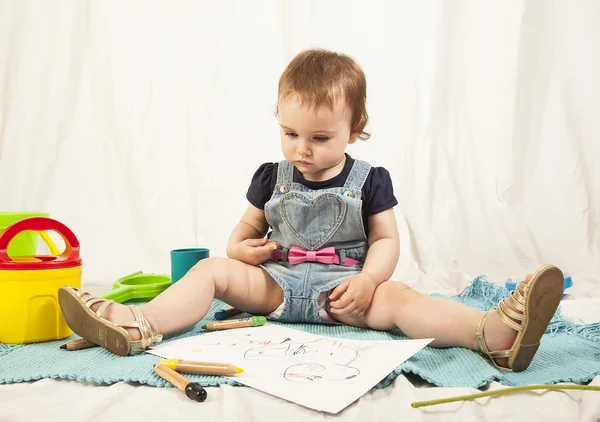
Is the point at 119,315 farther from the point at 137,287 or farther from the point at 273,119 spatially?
the point at 273,119

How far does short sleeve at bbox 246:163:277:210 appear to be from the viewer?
1.31 meters

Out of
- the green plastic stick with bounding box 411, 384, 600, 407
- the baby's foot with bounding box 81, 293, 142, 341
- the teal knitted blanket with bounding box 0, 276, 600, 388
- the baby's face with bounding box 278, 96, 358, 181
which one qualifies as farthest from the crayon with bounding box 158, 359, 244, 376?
the baby's face with bounding box 278, 96, 358, 181

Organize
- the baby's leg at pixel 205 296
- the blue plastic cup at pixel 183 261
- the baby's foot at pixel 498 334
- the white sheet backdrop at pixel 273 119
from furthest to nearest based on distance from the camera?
the white sheet backdrop at pixel 273 119 < the blue plastic cup at pixel 183 261 < the baby's leg at pixel 205 296 < the baby's foot at pixel 498 334

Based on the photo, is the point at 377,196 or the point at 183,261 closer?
the point at 377,196

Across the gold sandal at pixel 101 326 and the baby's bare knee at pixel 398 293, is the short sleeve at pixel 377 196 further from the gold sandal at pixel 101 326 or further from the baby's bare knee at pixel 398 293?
the gold sandal at pixel 101 326

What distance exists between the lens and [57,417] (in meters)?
0.74

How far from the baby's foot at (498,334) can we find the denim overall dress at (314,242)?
1.04 feet

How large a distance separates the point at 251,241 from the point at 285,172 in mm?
159

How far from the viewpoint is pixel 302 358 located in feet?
3.02

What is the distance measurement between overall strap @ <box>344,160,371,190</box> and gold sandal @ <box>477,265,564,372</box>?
0.42m

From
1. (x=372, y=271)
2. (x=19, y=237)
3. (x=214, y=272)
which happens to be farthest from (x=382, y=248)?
(x=19, y=237)

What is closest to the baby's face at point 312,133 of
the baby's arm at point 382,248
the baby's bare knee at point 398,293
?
the baby's arm at point 382,248

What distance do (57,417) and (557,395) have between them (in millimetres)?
605

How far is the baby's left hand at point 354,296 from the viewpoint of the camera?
1118 millimetres
